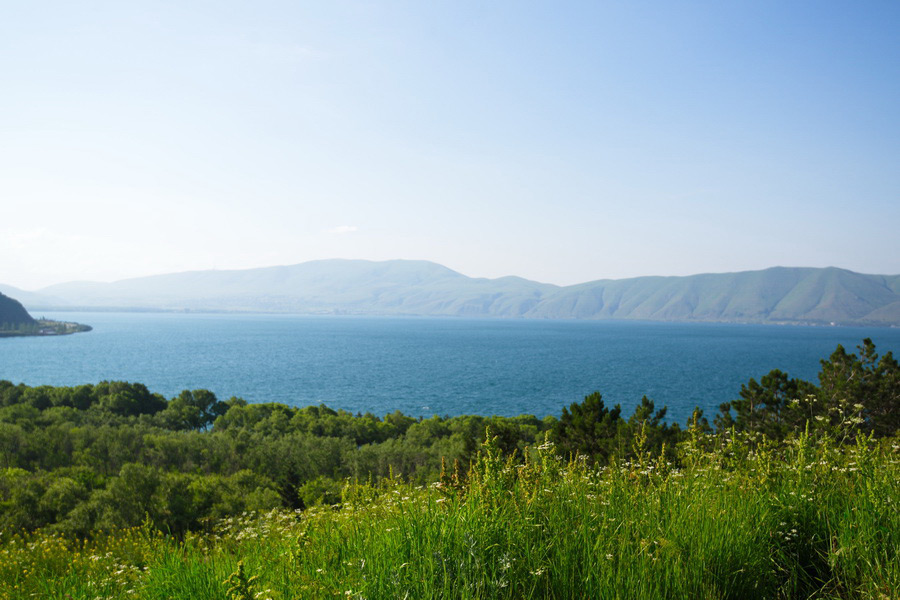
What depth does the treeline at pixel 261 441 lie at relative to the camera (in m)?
20.3

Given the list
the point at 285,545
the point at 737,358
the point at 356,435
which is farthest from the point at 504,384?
the point at 285,545

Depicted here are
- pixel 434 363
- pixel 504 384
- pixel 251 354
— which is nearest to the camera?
pixel 504 384

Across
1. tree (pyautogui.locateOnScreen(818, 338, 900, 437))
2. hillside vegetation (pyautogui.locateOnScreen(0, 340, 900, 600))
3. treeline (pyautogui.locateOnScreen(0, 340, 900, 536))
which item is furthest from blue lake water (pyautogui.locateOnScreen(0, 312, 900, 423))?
hillside vegetation (pyautogui.locateOnScreen(0, 340, 900, 600))

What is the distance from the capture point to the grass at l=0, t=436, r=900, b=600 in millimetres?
3318

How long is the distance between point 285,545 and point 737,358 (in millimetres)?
156812

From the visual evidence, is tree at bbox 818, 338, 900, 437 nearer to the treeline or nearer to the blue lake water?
the treeline

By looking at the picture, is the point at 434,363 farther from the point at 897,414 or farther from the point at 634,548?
the point at 634,548

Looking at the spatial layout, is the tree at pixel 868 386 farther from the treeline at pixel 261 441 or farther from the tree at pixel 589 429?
the tree at pixel 589 429

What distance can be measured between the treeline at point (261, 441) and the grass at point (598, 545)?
59cm

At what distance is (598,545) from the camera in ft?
11.7

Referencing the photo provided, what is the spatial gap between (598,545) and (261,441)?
158ft

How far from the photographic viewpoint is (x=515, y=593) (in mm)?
3379

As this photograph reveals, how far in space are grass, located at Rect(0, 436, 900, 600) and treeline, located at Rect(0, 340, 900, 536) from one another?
59 cm

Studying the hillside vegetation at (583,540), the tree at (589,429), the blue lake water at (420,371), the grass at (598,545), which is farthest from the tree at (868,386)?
the blue lake water at (420,371)
